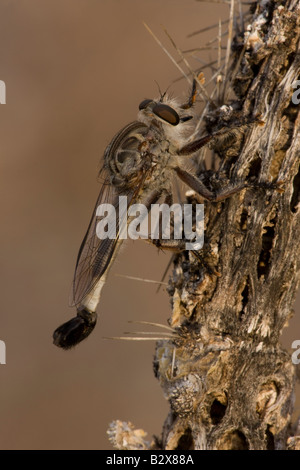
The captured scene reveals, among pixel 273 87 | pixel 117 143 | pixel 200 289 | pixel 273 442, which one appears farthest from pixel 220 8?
pixel 273 442

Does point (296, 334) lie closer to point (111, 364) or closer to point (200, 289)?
point (111, 364)

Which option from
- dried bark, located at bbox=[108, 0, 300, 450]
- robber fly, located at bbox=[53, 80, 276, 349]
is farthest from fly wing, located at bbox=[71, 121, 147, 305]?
dried bark, located at bbox=[108, 0, 300, 450]

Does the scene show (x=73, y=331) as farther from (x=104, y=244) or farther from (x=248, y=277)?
(x=248, y=277)

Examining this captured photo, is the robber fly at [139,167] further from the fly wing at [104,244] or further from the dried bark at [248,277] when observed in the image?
the dried bark at [248,277]

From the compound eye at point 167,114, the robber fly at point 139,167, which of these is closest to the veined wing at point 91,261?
the robber fly at point 139,167

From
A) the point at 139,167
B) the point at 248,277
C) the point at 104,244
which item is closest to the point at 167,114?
the point at 139,167

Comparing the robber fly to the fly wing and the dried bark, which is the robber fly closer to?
the fly wing
